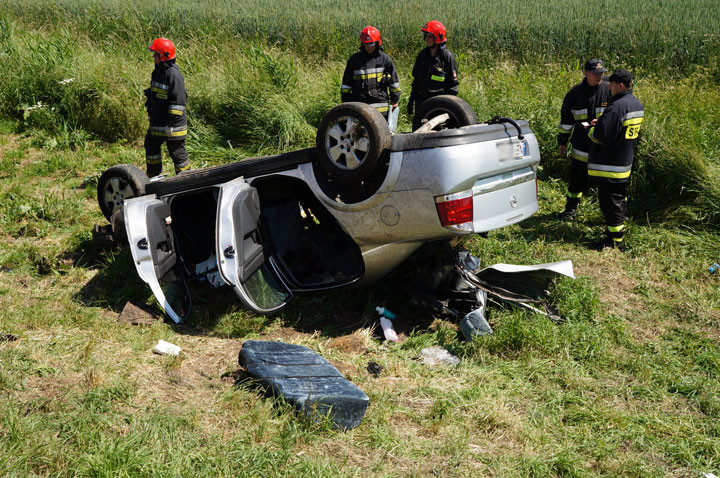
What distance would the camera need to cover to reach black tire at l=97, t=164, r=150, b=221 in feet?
18.6

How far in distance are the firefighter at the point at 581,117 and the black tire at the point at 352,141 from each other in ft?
11.6

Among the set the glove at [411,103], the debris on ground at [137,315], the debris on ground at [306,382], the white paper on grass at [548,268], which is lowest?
the debris on ground at [137,315]

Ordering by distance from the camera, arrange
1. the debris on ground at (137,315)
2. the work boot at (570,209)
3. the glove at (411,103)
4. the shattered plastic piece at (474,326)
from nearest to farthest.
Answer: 1. the shattered plastic piece at (474,326)
2. the debris on ground at (137,315)
3. the work boot at (570,209)
4. the glove at (411,103)

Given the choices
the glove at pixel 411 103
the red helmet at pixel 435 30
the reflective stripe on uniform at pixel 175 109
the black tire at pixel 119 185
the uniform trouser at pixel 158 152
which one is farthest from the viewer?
the glove at pixel 411 103

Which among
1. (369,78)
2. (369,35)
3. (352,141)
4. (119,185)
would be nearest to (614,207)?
(352,141)

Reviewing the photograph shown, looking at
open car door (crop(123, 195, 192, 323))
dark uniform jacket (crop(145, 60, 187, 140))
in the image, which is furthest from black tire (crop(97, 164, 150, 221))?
dark uniform jacket (crop(145, 60, 187, 140))

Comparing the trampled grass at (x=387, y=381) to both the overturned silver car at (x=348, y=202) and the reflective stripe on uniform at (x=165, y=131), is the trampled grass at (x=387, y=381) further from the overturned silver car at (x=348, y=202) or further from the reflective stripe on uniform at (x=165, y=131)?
the reflective stripe on uniform at (x=165, y=131)

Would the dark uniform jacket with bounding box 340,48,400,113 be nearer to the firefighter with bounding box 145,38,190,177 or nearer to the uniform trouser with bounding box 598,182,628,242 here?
the firefighter with bounding box 145,38,190,177

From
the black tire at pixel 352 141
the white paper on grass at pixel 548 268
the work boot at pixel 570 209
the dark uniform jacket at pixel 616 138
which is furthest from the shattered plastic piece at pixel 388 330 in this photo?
the work boot at pixel 570 209

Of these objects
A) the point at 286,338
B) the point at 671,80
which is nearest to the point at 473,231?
the point at 286,338

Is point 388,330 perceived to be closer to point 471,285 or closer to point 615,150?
point 471,285

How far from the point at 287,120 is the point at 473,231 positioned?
5392 mm

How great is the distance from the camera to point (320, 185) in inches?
176

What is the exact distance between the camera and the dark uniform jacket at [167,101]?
7.01m
